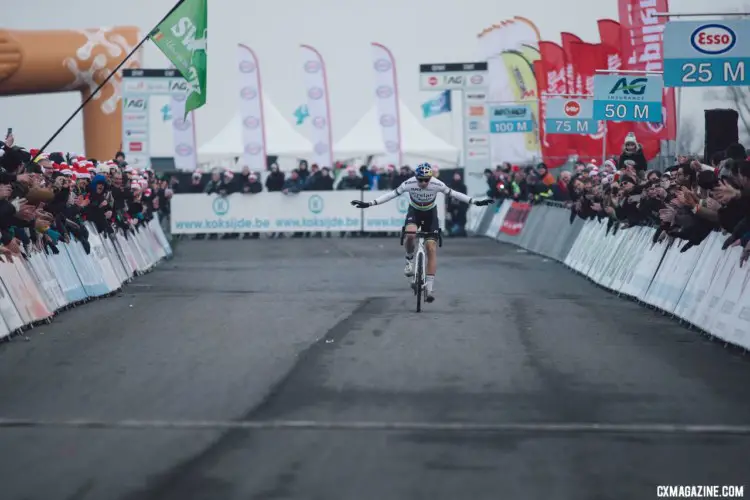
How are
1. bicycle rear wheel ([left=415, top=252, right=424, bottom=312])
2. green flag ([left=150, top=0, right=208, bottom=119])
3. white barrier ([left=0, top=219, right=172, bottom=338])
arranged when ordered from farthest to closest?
green flag ([left=150, top=0, right=208, bottom=119])
bicycle rear wheel ([left=415, top=252, right=424, bottom=312])
white barrier ([left=0, top=219, right=172, bottom=338])

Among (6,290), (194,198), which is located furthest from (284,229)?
(6,290)

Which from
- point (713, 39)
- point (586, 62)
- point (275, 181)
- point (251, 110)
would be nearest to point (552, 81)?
point (586, 62)

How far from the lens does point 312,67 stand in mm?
60594

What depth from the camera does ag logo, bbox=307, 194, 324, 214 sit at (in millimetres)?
45591

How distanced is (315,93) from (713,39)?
39.3 m

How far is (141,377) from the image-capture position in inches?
487

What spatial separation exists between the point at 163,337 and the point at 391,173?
1244 inches

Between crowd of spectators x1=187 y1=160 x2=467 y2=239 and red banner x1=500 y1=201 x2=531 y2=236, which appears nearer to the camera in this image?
red banner x1=500 y1=201 x2=531 y2=236

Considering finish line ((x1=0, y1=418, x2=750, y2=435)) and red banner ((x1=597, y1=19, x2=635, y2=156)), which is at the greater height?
red banner ((x1=597, y1=19, x2=635, y2=156))

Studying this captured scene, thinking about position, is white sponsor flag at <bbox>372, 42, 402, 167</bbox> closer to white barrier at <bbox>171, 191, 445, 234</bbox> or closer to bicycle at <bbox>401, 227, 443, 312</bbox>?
white barrier at <bbox>171, 191, 445, 234</bbox>

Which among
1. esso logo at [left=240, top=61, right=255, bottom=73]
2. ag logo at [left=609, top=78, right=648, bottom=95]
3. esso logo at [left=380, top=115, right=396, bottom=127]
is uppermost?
esso logo at [left=240, top=61, right=255, bottom=73]

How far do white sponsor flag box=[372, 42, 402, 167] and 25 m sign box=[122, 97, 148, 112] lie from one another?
49.2 feet

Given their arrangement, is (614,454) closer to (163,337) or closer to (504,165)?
(163,337)

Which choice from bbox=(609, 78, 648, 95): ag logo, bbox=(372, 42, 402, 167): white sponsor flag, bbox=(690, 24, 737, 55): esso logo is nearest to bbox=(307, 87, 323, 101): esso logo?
bbox=(372, 42, 402, 167): white sponsor flag
